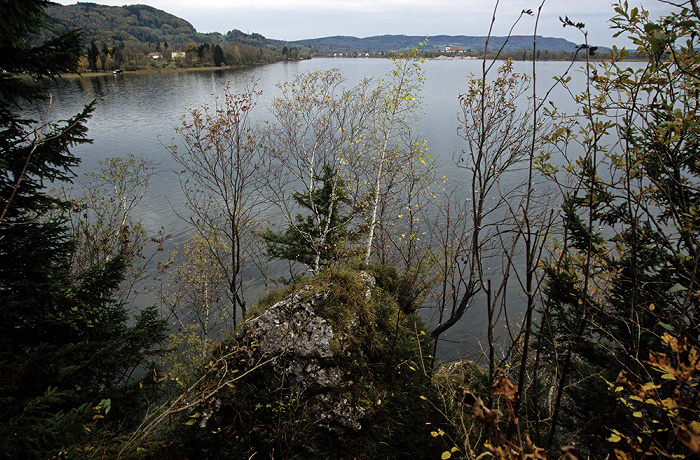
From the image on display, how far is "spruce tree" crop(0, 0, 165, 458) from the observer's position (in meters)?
4.78

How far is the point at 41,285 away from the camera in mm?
5383

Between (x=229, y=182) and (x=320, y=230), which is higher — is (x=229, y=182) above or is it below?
above

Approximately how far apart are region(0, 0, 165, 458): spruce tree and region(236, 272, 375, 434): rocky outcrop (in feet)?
7.53

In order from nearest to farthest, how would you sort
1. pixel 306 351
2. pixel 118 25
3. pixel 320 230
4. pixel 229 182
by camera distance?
pixel 306 351 < pixel 320 230 < pixel 229 182 < pixel 118 25

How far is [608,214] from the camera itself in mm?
7035

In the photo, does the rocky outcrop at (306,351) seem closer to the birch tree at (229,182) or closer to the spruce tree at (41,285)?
the spruce tree at (41,285)

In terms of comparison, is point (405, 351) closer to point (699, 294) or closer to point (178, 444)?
point (178, 444)

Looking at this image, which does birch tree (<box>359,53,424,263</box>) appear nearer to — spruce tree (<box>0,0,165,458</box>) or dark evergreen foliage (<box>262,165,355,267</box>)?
dark evergreen foliage (<box>262,165,355,267</box>)

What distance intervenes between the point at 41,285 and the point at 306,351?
4.35 metres

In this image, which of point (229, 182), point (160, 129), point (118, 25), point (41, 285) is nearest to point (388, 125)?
point (229, 182)

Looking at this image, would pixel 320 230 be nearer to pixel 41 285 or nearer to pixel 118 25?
pixel 41 285

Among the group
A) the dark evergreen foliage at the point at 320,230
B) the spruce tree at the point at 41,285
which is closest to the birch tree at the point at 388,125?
the dark evergreen foliage at the point at 320,230

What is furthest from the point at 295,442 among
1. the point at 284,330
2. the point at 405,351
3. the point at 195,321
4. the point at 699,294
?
the point at 195,321

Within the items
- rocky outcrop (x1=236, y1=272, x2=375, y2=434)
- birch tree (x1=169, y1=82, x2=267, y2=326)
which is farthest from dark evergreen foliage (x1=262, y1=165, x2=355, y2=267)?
rocky outcrop (x1=236, y1=272, x2=375, y2=434)
